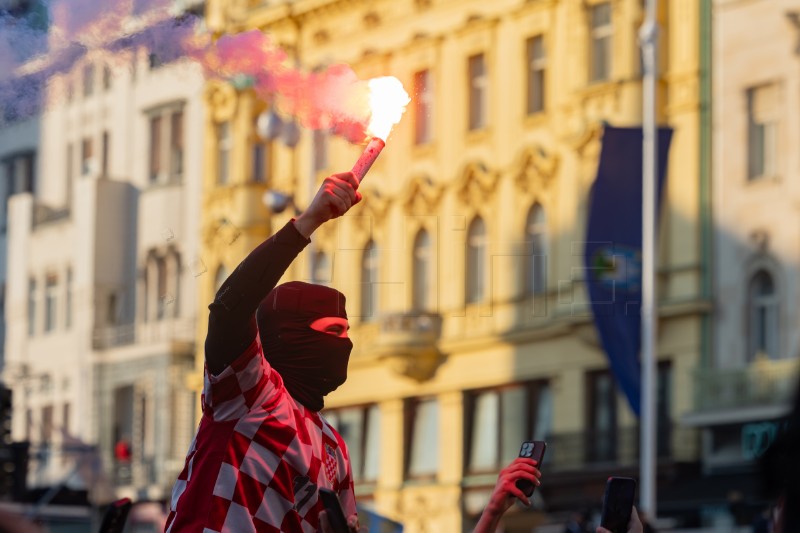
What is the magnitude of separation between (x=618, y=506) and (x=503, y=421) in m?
37.4

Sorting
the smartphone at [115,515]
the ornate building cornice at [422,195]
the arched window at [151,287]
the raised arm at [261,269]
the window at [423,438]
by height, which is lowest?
the window at [423,438]

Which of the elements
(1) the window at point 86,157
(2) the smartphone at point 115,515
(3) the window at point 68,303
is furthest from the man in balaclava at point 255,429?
(1) the window at point 86,157

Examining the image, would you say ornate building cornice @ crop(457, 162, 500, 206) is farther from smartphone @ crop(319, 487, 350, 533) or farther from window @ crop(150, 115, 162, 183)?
smartphone @ crop(319, 487, 350, 533)

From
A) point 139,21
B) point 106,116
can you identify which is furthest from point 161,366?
point 139,21

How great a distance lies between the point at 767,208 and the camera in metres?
36.2

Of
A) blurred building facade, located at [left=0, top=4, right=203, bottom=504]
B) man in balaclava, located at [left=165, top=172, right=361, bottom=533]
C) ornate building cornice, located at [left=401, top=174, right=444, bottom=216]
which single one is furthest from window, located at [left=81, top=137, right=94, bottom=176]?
man in balaclava, located at [left=165, top=172, right=361, bottom=533]

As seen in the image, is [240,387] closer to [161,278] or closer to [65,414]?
[161,278]

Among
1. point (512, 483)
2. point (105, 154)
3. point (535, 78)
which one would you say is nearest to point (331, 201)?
point (512, 483)

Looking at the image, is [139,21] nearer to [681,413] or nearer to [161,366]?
[681,413]

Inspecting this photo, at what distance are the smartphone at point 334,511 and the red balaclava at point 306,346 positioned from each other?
45.7 inches

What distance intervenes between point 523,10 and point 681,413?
9.04 metres

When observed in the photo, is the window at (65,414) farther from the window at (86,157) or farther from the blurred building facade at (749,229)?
the blurred building facade at (749,229)

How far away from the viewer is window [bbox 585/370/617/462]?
128 feet

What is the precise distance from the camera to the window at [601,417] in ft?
128
